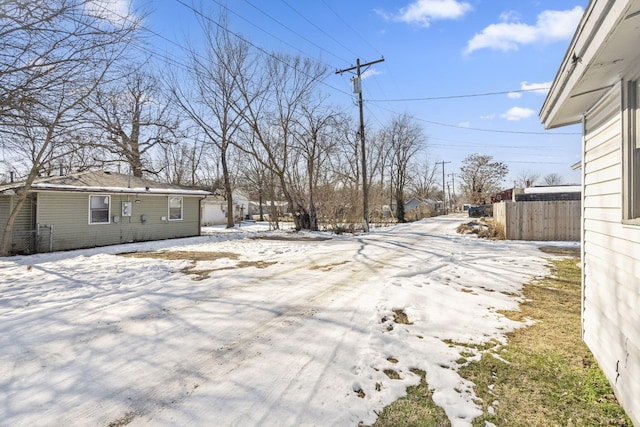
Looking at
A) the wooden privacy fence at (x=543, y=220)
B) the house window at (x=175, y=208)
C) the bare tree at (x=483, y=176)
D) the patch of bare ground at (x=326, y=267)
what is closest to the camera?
the patch of bare ground at (x=326, y=267)

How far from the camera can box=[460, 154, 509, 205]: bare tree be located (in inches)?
1501

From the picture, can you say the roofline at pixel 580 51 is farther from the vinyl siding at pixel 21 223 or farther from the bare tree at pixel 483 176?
the bare tree at pixel 483 176

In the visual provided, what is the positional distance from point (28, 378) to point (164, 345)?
1.07 meters

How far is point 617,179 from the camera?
8.59 feet

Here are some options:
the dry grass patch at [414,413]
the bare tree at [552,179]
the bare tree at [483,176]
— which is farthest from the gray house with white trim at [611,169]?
the bare tree at [552,179]

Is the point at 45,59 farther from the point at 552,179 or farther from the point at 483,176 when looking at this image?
the point at 552,179

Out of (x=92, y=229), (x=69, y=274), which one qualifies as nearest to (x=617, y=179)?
(x=69, y=274)

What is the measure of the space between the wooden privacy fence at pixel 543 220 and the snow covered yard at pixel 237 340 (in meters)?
7.20

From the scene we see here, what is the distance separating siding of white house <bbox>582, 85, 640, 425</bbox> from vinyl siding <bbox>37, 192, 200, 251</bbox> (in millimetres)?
13974

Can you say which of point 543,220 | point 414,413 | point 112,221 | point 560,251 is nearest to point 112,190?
point 112,221

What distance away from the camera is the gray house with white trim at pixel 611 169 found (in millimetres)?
2033

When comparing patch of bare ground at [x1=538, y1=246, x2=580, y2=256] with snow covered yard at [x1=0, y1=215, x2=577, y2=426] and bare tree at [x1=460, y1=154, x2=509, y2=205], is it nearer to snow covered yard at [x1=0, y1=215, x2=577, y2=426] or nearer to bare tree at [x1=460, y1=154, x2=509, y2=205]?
snow covered yard at [x1=0, y1=215, x2=577, y2=426]

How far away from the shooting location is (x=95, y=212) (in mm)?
12430

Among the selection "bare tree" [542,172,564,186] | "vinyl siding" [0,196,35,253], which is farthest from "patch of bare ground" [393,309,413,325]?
"bare tree" [542,172,564,186]
